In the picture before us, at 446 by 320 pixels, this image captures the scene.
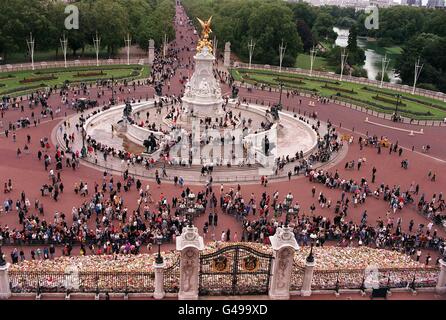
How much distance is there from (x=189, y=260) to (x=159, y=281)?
174 centimetres

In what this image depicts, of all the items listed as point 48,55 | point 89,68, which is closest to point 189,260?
point 89,68

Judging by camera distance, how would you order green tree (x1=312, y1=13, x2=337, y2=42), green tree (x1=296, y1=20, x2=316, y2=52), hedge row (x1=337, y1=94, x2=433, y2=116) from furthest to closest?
1. green tree (x1=312, y1=13, x2=337, y2=42)
2. green tree (x1=296, y1=20, x2=316, y2=52)
3. hedge row (x1=337, y1=94, x2=433, y2=116)

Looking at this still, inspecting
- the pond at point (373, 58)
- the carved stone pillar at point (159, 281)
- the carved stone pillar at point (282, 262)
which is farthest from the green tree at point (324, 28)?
the carved stone pillar at point (159, 281)

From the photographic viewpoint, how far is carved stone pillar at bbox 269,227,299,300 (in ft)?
74.0

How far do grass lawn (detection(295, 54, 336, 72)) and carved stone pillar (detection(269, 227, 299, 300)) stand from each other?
7974 cm

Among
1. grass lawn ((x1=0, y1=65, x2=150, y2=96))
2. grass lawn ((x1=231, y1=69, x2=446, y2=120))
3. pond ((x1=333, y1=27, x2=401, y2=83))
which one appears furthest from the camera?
pond ((x1=333, y1=27, x2=401, y2=83))

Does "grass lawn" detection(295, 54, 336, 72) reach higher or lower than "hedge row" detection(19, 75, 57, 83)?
higher

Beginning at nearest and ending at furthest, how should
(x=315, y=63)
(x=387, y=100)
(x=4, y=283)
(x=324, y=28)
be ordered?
(x=4, y=283)
(x=387, y=100)
(x=315, y=63)
(x=324, y=28)

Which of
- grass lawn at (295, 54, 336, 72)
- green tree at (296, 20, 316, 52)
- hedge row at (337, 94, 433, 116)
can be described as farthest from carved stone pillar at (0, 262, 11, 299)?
green tree at (296, 20, 316, 52)

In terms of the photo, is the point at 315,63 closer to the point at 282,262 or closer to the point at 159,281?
the point at 282,262

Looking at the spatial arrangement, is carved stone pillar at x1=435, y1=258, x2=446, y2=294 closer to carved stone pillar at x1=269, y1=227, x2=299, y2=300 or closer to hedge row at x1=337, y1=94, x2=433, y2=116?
carved stone pillar at x1=269, y1=227, x2=299, y2=300

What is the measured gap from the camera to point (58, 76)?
75562 mm

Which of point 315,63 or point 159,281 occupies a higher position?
point 315,63

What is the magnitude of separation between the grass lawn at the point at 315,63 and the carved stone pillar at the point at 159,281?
8173 centimetres
